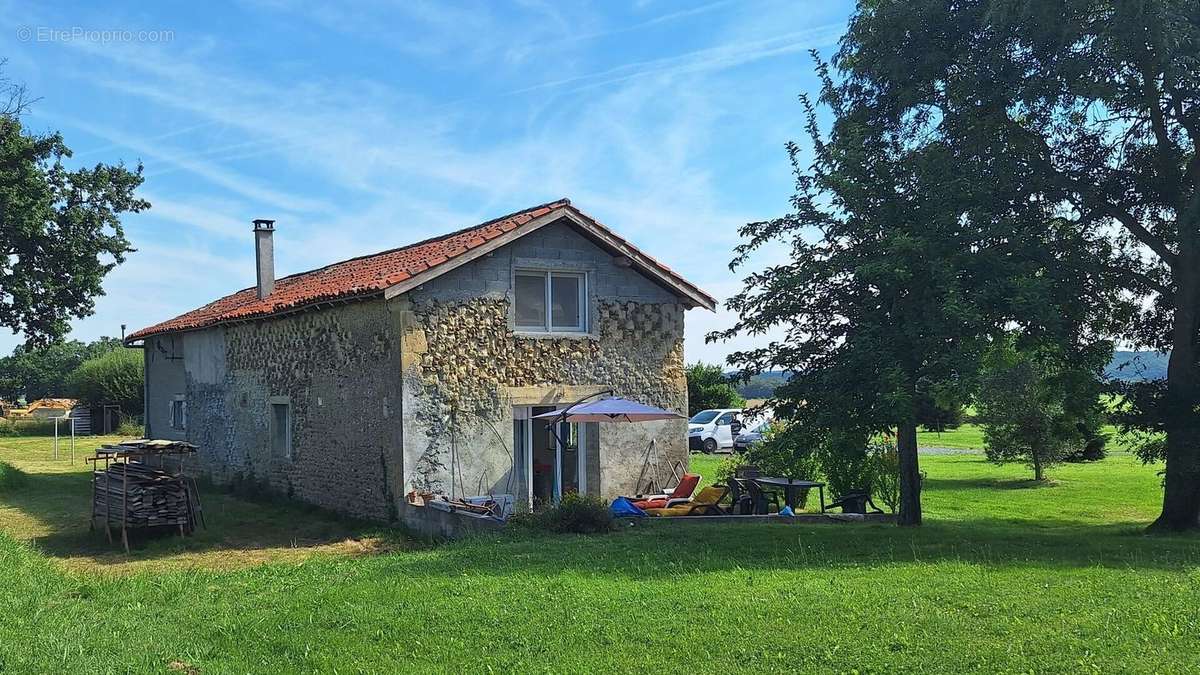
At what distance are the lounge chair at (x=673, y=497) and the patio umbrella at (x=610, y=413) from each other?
68.1 inches

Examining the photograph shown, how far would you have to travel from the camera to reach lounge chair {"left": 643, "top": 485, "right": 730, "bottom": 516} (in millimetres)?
14992

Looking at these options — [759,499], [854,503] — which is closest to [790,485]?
[759,499]

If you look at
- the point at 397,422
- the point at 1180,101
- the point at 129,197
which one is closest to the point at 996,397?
the point at 1180,101

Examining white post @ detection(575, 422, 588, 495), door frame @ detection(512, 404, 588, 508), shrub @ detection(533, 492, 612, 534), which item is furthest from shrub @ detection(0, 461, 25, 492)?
shrub @ detection(533, 492, 612, 534)

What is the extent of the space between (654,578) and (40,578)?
693 centimetres

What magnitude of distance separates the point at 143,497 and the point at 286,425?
4.99 m

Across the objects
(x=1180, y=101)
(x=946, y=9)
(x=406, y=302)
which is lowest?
(x=406, y=302)

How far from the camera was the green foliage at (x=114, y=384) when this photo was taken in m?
42.7

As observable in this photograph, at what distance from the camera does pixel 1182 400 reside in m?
13.4

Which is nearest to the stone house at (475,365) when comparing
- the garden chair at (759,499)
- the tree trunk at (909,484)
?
the garden chair at (759,499)

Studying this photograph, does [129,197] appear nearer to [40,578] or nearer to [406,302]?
[406,302]

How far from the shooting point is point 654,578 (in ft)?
30.1

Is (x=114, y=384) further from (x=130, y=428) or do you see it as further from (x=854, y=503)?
(x=854, y=503)

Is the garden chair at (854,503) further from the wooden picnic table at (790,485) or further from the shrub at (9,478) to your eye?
the shrub at (9,478)
